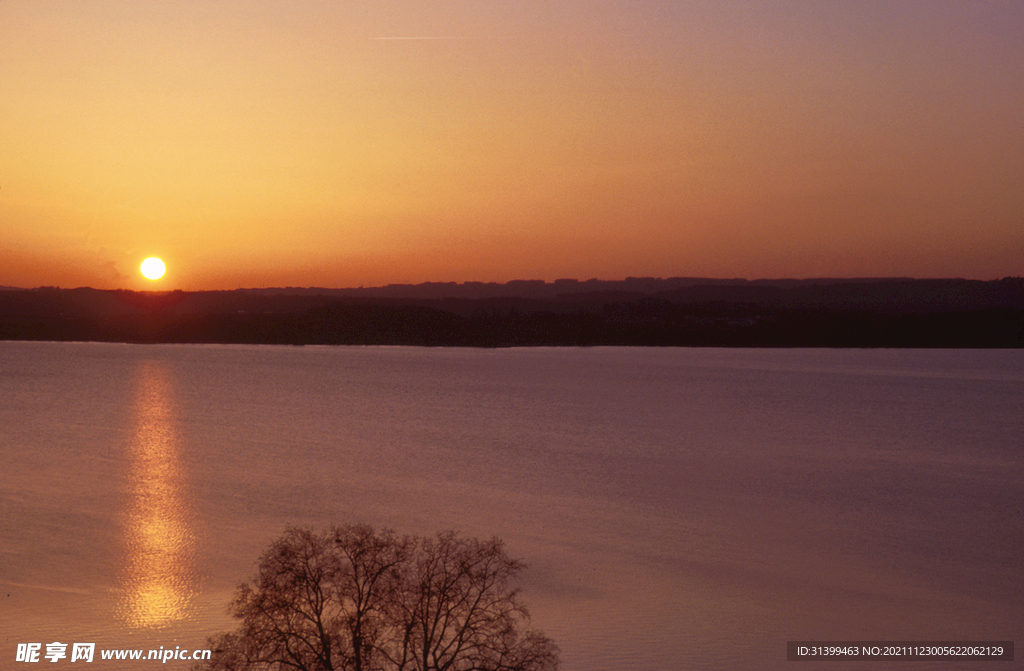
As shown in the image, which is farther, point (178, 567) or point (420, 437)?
point (420, 437)

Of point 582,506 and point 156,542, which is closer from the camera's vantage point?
point 156,542

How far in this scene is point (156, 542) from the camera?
31.9m

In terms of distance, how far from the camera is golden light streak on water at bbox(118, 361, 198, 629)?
24141mm

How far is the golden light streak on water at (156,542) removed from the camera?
2414 centimetres

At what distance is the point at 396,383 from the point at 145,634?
84.6m

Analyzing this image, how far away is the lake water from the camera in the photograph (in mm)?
23516

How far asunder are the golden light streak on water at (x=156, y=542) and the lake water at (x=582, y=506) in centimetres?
15

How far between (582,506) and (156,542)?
Answer: 17.1 m

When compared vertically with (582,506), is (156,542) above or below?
below

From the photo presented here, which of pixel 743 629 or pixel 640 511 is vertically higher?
pixel 640 511

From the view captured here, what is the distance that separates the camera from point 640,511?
37.8 metres

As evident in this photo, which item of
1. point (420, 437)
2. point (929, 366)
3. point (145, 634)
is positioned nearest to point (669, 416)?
point (420, 437)

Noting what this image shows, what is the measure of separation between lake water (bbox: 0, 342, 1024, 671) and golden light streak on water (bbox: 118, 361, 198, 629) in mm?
150

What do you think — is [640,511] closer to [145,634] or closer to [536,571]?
[536,571]
